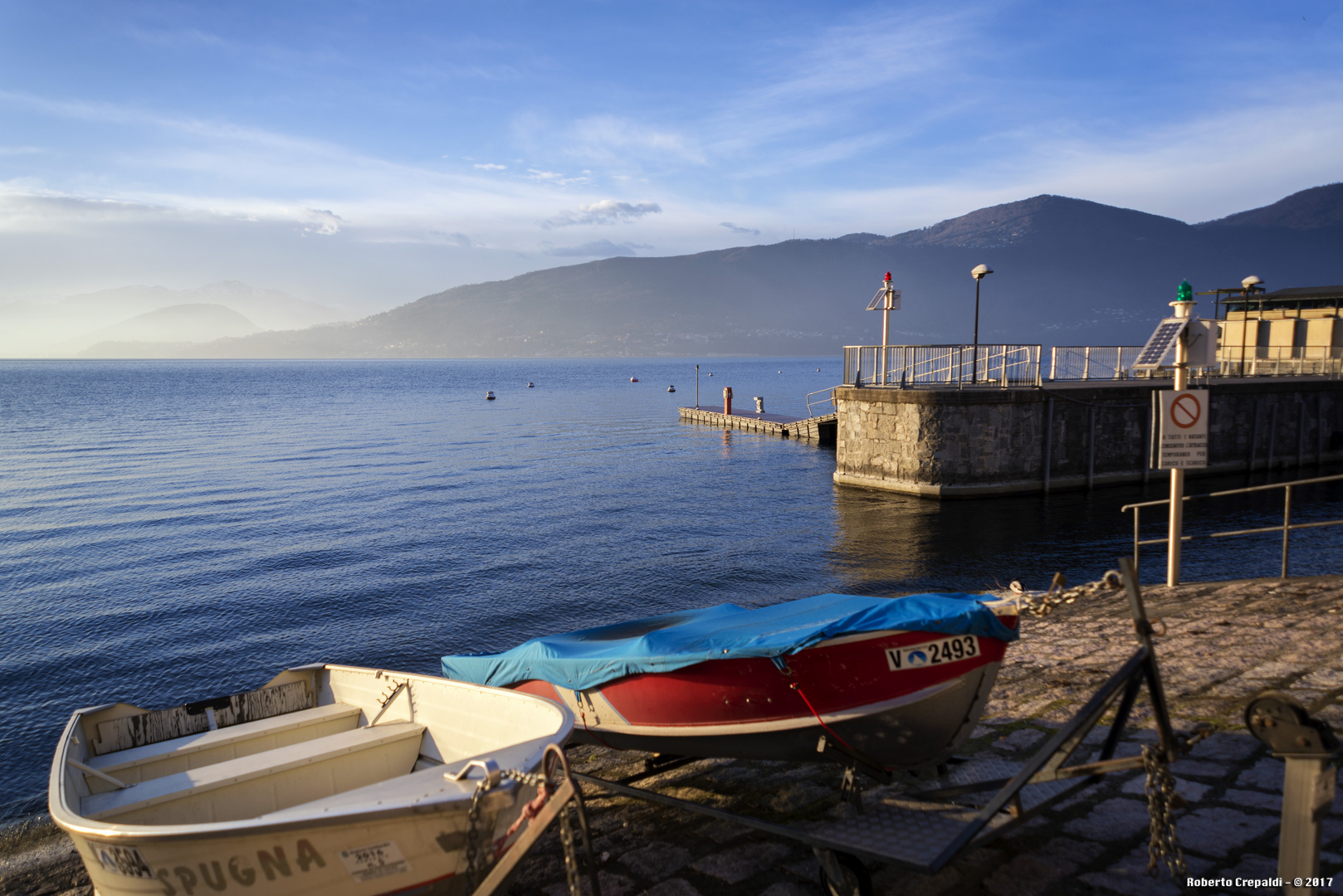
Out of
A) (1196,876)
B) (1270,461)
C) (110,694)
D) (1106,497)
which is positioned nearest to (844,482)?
(1106,497)

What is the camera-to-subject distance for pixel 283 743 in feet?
20.5

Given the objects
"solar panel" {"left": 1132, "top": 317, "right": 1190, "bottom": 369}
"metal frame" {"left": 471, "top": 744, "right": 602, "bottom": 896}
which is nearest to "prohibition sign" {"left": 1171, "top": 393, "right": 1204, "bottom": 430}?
"solar panel" {"left": 1132, "top": 317, "right": 1190, "bottom": 369}

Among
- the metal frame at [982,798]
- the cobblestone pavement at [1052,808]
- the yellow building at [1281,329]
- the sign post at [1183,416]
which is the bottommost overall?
the cobblestone pavement at [1052,808]

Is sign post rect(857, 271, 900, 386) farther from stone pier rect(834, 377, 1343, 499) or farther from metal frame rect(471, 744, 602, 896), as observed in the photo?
metal frame rect(471, 744, 602, 896)

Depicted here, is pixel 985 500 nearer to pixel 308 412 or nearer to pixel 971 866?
pixel 971 866

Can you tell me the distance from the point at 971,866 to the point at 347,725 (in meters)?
4.97

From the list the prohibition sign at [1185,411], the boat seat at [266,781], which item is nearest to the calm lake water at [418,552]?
the boat seat at [266,781]

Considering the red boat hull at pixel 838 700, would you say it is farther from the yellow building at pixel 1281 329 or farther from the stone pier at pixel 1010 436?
the yellow building at pixel 1281 329

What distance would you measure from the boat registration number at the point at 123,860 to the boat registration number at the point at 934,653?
4.45m

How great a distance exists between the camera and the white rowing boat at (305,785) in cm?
400

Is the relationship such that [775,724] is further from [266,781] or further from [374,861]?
[266,781]

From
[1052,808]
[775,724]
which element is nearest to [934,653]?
[775,724]

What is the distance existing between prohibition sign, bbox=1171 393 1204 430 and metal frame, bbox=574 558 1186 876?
624 centimetres

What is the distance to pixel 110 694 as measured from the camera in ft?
40.2
